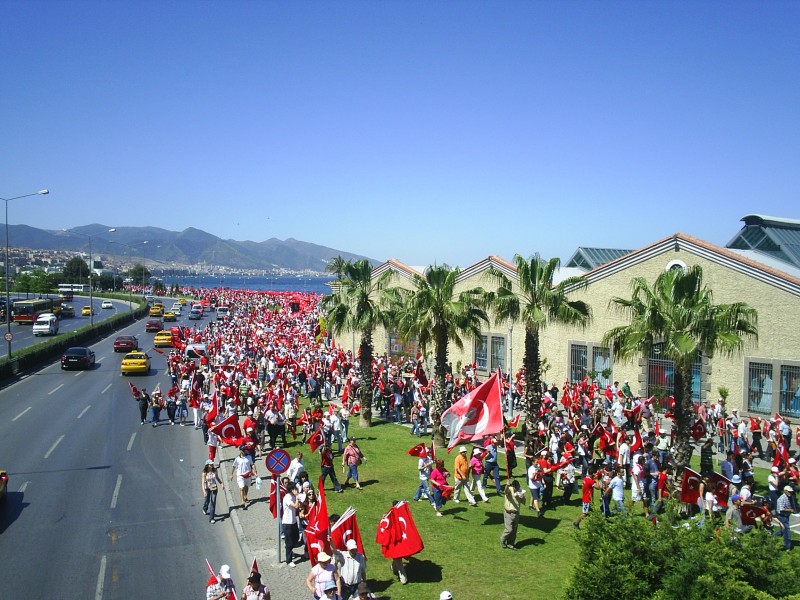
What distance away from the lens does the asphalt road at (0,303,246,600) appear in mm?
12172

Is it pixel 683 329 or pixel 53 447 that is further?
pixel 53 447

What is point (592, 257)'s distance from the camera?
145ft

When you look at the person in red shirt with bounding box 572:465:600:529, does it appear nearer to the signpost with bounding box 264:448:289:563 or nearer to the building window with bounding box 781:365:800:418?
the signpost with bounding box 264:448:289:563

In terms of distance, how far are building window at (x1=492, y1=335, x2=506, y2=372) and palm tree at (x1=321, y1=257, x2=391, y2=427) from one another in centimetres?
1065

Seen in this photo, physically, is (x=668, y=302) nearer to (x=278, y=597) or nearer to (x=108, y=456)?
(x=278, y=597)

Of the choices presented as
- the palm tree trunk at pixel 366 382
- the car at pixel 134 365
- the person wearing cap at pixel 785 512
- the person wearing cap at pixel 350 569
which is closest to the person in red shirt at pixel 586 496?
the person wearing cap at pixel 785 512

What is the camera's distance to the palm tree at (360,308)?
81.4ft

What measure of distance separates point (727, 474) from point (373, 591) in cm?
907

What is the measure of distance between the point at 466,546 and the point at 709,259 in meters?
18.0

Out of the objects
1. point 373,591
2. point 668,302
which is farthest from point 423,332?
point 373,591

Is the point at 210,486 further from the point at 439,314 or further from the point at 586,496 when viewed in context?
the point at 439,314

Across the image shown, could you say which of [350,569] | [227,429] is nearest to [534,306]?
[227,429]

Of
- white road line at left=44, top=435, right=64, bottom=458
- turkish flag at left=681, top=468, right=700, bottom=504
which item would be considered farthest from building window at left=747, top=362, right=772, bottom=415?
white road line at left=44, top=435, right=64, bottom=458

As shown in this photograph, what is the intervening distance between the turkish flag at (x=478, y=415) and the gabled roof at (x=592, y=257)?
29629 millimetres
